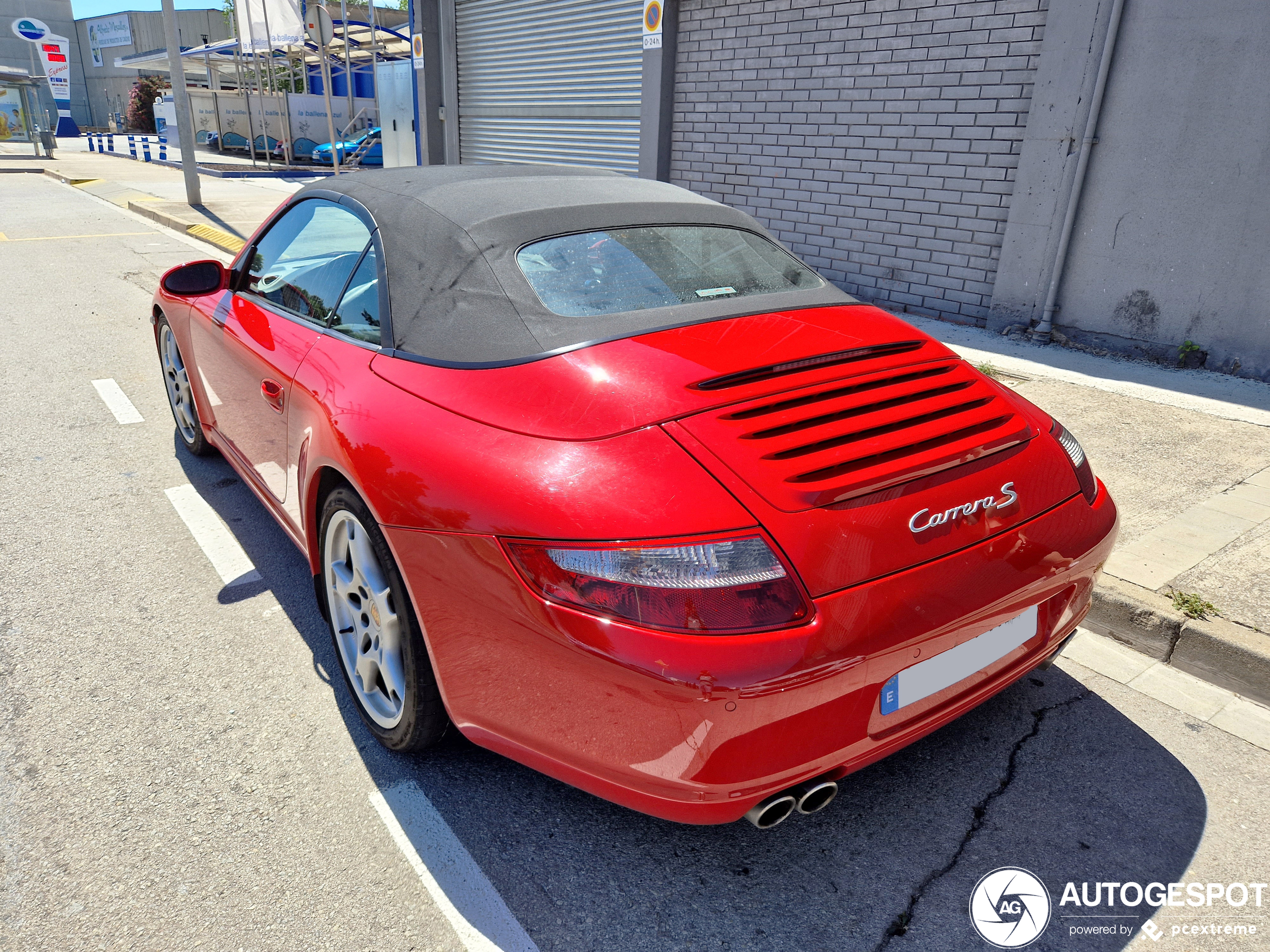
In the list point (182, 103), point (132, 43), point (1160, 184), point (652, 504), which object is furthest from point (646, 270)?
point (132, 43)

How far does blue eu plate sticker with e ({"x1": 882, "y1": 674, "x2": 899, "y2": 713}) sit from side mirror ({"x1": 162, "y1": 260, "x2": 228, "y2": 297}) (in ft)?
10.2

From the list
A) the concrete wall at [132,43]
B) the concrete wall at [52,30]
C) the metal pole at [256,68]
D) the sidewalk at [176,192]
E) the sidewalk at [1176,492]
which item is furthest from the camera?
the concrete wall at [52,30]

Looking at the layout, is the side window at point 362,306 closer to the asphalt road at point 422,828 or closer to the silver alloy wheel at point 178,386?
the asphalt road at point 422,828

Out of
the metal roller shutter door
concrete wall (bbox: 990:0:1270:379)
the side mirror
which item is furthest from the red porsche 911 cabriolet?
the metal roller shutter door

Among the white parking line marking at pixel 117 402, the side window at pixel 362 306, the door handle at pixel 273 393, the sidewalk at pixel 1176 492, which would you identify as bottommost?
the white parking line marking at pixel 117 402

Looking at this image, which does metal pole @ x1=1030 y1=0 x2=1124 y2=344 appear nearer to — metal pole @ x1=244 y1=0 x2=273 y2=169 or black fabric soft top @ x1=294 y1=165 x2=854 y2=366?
black fabric soft top @ x1=294 y1=165 x2=854 y2=366

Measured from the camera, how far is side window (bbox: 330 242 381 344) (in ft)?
8.44

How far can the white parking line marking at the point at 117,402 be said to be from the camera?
505 cm

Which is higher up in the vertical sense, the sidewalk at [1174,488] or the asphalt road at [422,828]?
the sidewalk at [1174,488]

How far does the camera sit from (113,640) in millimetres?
2926

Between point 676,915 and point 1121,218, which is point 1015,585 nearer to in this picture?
point 676,915

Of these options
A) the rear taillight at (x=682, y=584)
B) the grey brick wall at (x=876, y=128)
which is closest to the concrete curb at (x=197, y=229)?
the grey brick wall at (x=876, y=128)

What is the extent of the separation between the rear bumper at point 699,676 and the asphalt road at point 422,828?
0.34m

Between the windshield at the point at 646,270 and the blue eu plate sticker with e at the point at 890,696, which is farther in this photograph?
the windshield at the point at 646,270
